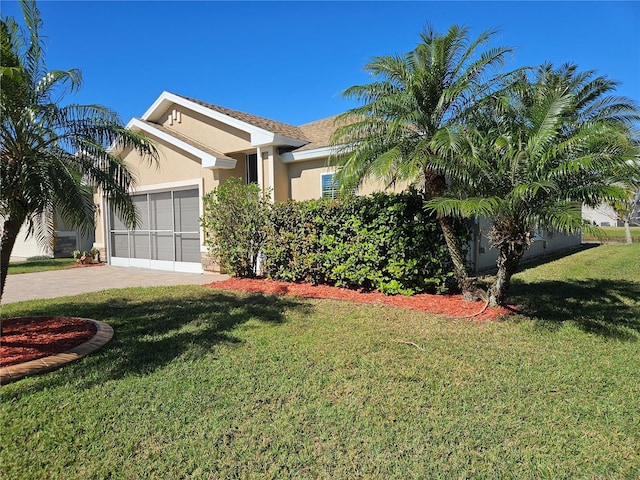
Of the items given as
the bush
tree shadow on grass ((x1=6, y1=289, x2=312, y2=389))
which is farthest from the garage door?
tree shadow on grass ((x1=6, y1=289, x2=312, y2=389))

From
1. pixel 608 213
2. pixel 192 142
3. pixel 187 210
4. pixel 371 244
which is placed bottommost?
pixel 371 244

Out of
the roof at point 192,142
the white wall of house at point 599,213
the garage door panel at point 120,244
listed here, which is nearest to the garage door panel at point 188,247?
the roof at point 192,142

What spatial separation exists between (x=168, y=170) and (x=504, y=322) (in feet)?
40.4

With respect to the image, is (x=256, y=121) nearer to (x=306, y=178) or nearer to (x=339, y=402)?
(x=306, y=178)

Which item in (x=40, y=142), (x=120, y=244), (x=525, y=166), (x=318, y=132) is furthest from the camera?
(x=120, y=244)

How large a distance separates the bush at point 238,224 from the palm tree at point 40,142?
16.1ft

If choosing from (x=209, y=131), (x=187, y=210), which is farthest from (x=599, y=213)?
(x=187, y=210)

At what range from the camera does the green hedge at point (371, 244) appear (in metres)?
8.73

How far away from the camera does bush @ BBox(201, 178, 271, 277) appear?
36.7 ft

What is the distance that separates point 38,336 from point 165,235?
908cm

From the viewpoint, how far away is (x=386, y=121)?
7.98 m

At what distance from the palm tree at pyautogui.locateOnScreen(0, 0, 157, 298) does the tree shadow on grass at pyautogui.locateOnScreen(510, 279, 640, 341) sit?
7794mm

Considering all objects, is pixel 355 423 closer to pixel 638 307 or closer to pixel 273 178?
pixel 638 307

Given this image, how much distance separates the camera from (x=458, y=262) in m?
8.18
